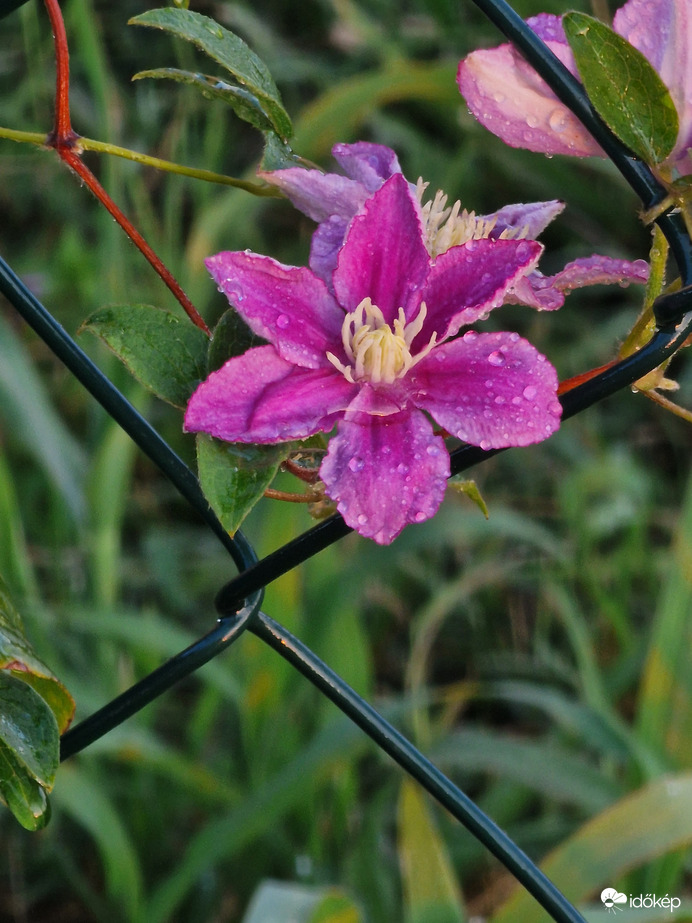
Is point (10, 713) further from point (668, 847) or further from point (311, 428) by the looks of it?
point (668, 847)

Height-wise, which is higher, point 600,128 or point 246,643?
point 600,128

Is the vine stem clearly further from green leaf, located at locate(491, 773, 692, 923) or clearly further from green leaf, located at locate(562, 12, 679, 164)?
green leaf, located at locate(491, 773, 692, 923)

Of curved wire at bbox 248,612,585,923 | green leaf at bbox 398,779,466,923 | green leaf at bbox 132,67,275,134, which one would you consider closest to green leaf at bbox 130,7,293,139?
green leaf at bbox 132,67,275,134

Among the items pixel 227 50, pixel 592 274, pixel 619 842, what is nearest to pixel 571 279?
pixel 592 274

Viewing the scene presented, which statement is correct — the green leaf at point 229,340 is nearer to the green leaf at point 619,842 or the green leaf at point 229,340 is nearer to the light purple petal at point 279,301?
the light purple petal at point 279,301

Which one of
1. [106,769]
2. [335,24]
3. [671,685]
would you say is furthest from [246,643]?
[335,24]

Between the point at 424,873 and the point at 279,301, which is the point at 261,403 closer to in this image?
the point at 279,301
